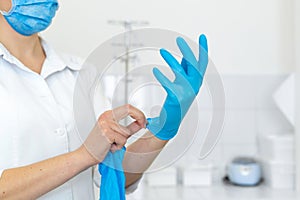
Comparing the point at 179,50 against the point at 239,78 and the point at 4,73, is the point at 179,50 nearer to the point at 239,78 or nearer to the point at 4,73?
the point at 4,73

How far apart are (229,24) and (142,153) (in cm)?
123

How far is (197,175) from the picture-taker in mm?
1884

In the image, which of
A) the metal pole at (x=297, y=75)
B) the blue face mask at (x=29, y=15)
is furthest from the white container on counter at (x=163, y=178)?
the blue face mask at (x=29, y=15)

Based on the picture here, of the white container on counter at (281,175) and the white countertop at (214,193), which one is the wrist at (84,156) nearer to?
the white countertop at (214,193)

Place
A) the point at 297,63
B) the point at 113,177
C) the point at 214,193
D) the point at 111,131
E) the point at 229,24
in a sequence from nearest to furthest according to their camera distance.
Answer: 1. the point at 111,131
2. the point at 113,177
3. the point at 214,193
4. the point at 297,63
5. the point at 229,24

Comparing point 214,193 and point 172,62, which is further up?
point 172,62

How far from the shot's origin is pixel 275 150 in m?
1.86

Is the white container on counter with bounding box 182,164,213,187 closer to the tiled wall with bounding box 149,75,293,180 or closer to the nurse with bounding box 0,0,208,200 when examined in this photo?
the tiled wall with bounding box 149,75,293,180

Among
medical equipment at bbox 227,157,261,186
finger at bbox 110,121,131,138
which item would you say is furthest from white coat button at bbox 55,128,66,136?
medical equipment at bbox 227,157,261,186

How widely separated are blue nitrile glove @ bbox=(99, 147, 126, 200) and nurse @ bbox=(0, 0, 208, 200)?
1.7 inches

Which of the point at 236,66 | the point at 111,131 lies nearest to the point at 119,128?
the point at 111,131

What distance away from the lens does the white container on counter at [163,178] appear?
1.87 m

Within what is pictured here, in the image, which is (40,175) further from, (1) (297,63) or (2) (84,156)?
(1) (297,63)

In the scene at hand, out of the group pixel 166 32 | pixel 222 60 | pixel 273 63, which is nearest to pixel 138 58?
pixel 222 60
